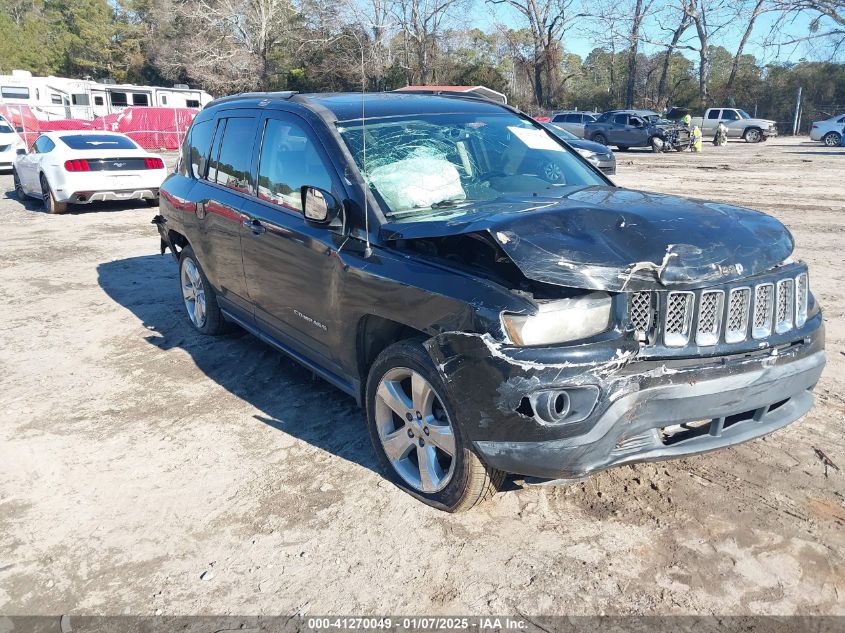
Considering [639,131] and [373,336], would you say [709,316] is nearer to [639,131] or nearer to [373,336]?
[373,336]

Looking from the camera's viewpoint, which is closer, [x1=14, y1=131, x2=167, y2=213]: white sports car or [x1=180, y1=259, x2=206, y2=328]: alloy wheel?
[x1=180, y1=259, x2=206, y2=328]: alloy wheel

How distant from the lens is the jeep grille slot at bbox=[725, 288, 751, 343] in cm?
284

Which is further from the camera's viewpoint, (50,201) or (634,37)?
(634,37)

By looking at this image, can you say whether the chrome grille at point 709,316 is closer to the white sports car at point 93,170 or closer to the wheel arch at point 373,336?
the wheel arch at point 373,336

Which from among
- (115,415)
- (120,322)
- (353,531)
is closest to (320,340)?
(353,531)

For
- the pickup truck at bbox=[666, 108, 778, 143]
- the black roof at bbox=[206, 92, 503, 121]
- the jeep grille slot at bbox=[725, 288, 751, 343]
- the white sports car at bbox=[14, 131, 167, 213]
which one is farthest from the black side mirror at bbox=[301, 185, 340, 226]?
the pickup truck at bbox=[666, 108, 778, 143]

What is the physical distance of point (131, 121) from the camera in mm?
28125

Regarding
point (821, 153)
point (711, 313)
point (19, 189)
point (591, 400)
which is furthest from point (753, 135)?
point (591, 400)

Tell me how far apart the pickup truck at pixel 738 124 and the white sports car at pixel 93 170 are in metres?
30.5

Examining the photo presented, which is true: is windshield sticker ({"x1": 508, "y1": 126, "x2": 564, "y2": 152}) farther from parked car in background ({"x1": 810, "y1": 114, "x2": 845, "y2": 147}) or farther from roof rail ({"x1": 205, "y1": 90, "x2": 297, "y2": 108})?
parked car in background ({"x1": 810, "y1": 114, "x2": 845, "y2": 147})

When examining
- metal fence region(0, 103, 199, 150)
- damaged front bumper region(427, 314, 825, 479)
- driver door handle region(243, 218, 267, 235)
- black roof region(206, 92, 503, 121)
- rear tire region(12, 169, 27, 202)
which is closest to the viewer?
damaged front bumper region(427, 314, 825, 479)

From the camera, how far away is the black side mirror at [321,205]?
3506 millimetres

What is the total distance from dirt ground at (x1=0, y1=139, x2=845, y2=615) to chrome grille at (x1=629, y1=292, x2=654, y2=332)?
97cm

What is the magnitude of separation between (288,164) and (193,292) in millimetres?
2295
